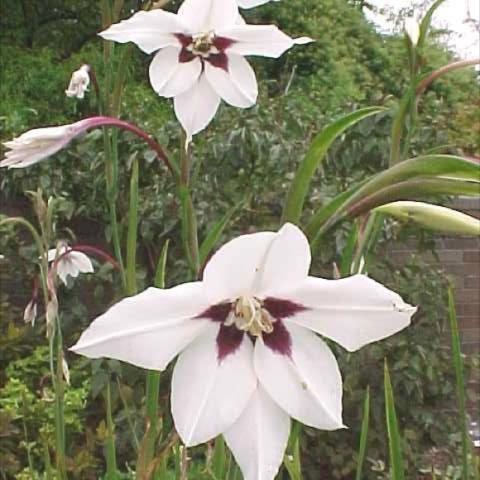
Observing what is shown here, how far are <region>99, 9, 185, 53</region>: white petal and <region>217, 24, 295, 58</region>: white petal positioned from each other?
48mm

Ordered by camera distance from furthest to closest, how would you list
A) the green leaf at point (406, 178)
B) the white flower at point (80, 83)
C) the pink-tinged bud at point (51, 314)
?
1. the white flower at point (80, 83)
2. the pink-tinged bud at point (51, 314)
3. the green leaf at point (406, 178)

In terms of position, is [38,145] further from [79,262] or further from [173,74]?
[79,262]

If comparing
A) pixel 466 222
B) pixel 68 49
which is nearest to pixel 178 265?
pixel 466 222

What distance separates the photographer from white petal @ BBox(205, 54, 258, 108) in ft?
2.99

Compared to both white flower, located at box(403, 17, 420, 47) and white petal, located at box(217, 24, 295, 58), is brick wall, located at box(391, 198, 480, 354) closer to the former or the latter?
white flower, located at box(403, 17, 420, 47)

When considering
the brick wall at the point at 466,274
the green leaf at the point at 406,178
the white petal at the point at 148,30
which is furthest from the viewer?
the brick wall at the point at 466,274

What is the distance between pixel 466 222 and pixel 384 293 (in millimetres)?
67

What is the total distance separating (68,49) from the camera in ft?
20.0

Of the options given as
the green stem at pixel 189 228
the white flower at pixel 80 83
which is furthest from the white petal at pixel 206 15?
the white flower at pixel 80 83

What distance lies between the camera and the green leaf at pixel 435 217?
1.87ft

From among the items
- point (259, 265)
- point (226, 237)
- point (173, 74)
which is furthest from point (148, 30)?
point (226, 237)

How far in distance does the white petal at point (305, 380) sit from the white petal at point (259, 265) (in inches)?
1.6

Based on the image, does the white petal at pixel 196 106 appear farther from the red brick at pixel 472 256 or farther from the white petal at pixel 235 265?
the red brick at pixel 472 256

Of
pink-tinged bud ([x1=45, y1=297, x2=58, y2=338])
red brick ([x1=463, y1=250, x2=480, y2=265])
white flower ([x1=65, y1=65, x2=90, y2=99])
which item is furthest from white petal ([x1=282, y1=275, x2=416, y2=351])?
red brick ([x1=463, y1=250, x2=480, y2=265])
